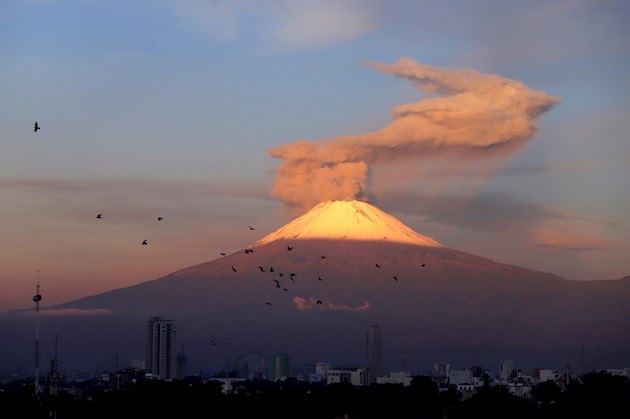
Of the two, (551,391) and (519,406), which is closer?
(519,406)

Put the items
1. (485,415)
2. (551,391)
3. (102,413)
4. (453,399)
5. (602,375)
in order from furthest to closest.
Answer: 1. (551,391)
2. (453,399)
3. (602,375)
4. (485,415)
5. (102,413)

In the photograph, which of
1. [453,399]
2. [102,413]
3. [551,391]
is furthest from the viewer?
[551,391]

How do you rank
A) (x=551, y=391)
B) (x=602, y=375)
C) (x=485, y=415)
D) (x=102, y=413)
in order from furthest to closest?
(x=551, y=391), (x=602, y=375), (x=485, y=415), (x=102, y=413)

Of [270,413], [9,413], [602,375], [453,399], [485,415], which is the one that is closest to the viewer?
[9,413]

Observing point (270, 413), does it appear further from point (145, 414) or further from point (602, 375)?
point (602, 375)

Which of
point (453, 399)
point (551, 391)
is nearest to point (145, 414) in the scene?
point (453, 399)

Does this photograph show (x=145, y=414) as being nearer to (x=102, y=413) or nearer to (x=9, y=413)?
(x=102, y=413)

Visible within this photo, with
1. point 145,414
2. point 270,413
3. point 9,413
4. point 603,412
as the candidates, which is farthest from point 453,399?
point 9,413

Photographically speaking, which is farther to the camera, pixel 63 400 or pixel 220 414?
pixel 63 400

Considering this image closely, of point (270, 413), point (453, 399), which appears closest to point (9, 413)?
point (270, 413)
